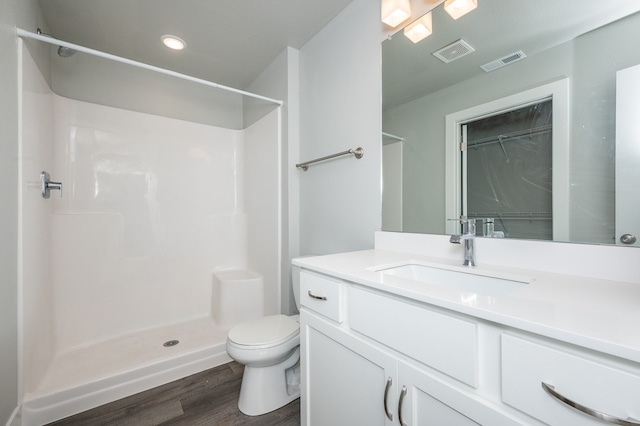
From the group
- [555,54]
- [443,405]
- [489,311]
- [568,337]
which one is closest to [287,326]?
[443,405]

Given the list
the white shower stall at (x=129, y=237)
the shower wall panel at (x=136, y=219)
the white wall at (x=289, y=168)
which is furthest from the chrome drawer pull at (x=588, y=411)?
the shower wall panel at (x=136, y=219)

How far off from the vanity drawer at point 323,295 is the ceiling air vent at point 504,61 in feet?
3.35

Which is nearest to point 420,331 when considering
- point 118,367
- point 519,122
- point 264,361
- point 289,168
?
point 519,122

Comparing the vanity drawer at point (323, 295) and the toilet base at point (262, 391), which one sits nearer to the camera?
the vanity drawer at point (323, 295)

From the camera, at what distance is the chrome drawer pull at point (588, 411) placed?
15.7 inches

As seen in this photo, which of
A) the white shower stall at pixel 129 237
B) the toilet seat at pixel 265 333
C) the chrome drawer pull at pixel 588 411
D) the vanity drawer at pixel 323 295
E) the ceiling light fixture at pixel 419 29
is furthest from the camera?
the white shower stall at pixel 129 237

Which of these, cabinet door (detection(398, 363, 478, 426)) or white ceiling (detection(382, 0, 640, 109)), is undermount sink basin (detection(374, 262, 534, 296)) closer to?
cabinet door (detection(398, 363, 478, 426))

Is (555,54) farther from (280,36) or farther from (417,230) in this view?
(280,36)

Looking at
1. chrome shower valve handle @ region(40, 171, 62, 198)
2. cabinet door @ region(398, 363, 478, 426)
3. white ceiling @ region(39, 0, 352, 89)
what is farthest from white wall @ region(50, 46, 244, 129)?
cabinet door @ region(398, 363, 478, 426)

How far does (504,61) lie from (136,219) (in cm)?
258

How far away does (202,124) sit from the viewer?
255 centimetres

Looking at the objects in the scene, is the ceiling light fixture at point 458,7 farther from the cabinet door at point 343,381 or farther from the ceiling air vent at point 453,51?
the cabinet door at point 343,381

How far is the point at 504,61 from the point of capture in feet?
3.35

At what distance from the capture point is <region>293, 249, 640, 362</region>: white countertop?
1.43ft
